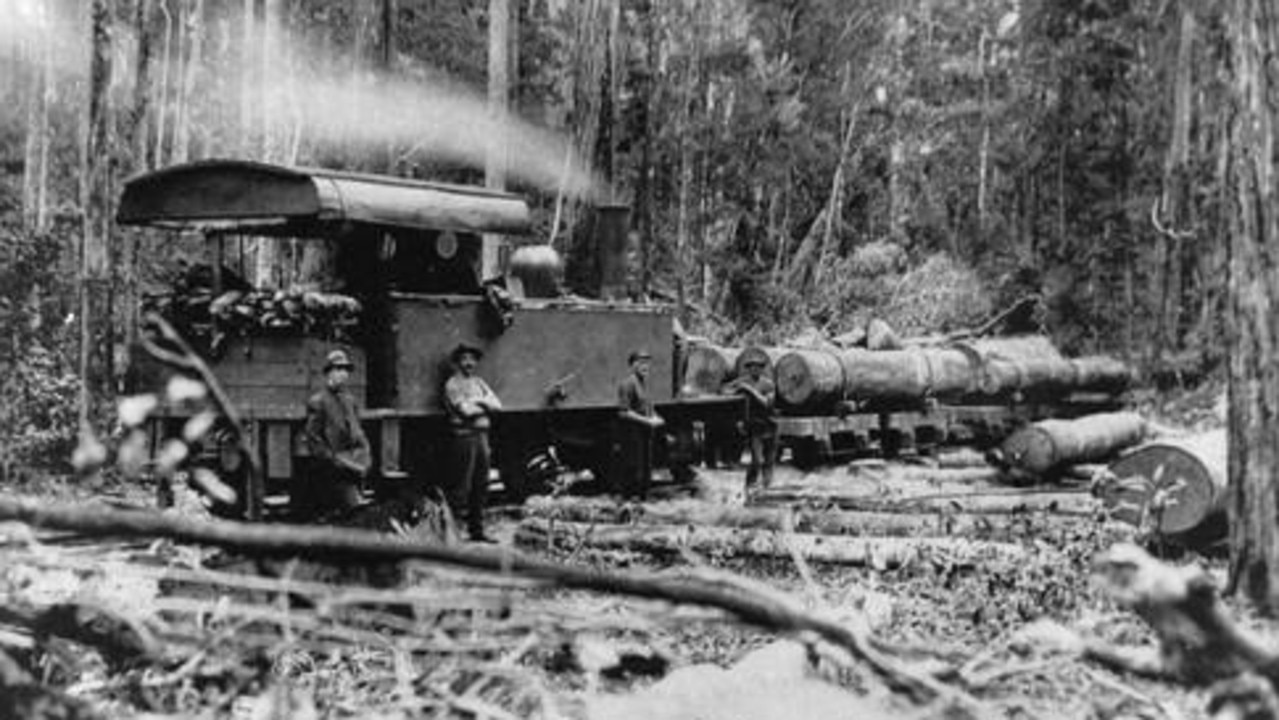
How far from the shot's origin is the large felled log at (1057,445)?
52.0 feet

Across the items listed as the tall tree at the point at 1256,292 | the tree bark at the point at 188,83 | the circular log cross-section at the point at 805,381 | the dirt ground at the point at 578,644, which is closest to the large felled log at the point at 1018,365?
the circular log cross-section at the point at 805,381

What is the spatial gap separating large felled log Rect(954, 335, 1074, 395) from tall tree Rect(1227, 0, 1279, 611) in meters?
13.3

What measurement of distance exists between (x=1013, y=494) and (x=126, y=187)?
28.3 ft

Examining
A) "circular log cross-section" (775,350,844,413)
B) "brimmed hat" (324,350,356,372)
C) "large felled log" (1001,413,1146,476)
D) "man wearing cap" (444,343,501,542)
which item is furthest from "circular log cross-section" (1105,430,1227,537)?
"circular log cross-section" (775,350,844,413)

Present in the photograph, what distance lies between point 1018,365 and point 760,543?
37.2ft

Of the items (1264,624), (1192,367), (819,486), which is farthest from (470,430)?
(1192,367)

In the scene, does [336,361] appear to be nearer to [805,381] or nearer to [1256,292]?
[1256,292]

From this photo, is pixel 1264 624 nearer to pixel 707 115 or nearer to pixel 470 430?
pixel 470 430

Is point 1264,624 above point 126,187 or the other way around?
the other way around

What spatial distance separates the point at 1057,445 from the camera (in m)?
15.9

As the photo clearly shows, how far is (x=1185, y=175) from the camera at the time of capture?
85.1ft

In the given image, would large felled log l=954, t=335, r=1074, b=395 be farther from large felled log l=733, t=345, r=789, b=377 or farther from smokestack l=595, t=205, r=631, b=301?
smokestack l=595, t=205, r=631, b=301

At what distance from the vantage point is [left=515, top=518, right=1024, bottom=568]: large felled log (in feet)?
32.6

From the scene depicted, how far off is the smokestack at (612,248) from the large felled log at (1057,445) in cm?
477
